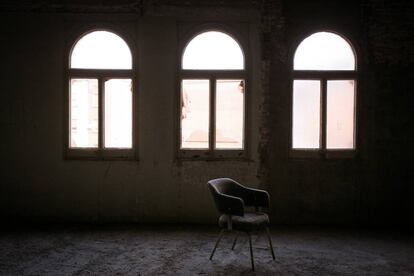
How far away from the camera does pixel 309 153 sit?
5992 mm

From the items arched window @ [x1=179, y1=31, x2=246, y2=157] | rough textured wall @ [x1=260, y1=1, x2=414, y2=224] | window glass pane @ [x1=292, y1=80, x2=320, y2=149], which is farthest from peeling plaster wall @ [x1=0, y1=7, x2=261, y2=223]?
window glass pane @ [x1=292, y1=80, x2=320, y2=149]

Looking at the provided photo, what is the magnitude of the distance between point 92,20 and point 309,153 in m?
3.92

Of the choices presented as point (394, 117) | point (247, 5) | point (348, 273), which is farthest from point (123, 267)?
point (394, 117)

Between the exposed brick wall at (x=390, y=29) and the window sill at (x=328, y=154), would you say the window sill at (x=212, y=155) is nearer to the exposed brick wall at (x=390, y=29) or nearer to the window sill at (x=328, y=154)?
the window sill at (x=328, y=154)

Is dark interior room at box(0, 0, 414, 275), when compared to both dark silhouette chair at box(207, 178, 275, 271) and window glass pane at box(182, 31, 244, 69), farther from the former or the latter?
dark silhouette chair at box(207, 178, 275, 271)

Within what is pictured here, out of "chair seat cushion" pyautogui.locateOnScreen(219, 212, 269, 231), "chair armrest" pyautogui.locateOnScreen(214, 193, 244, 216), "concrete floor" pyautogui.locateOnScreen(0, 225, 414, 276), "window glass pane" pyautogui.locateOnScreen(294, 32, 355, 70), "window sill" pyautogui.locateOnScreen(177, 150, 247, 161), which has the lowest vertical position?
"concrete floor" pyautogui.locateOnScreen(0, 225, 414, 276)

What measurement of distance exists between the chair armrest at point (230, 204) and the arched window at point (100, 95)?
2365 millimetres

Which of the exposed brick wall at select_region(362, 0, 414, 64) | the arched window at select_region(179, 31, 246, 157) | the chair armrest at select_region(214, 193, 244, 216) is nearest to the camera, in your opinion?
the chair armrest at select_region(214, 193, 244, 216)

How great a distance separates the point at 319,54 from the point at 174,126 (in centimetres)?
251

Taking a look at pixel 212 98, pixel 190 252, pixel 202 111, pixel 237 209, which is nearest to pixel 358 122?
pixel 212 98

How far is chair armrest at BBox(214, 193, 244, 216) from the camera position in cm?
405

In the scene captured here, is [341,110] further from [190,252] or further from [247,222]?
[190,252]

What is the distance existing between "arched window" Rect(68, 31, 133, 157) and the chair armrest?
237cm

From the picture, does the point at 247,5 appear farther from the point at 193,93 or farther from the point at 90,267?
the point at 90,267
